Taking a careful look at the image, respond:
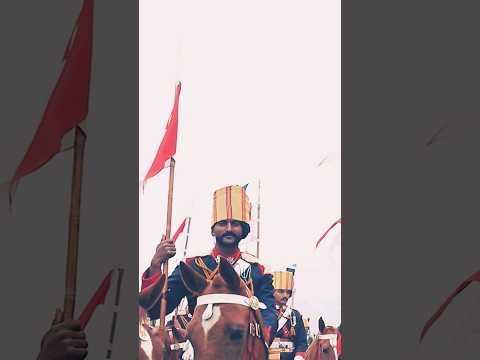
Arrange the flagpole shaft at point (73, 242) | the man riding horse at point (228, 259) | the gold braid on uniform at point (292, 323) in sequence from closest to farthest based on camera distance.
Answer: the flagpole shaft at point (73, 242) < the man riding horse at point (228, 259) < the gold braid on uniform at point (292, 323)

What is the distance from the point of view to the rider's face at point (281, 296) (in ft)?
16.4

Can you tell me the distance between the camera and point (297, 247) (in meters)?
5.04

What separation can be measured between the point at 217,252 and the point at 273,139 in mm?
688

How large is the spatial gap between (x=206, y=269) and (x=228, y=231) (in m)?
0.26

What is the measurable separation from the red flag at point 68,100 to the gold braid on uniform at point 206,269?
2.40m

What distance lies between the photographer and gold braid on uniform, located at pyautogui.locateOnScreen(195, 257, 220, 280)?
196 inches

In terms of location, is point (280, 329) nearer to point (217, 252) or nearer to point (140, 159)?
point (217, 252)

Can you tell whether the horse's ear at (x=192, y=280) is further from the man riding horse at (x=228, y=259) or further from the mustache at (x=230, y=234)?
the mustache at (x=230, y=234)

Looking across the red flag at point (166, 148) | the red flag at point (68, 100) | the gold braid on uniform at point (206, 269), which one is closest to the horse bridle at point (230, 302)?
the gold braid on uniform at point (206, 269)

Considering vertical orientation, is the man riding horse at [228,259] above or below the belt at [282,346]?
above

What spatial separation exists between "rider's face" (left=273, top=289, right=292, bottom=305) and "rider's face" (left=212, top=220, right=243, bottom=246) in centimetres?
35

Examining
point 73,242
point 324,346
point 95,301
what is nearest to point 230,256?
point 324,346

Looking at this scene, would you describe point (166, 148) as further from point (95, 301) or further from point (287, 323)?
point (95, 301)
